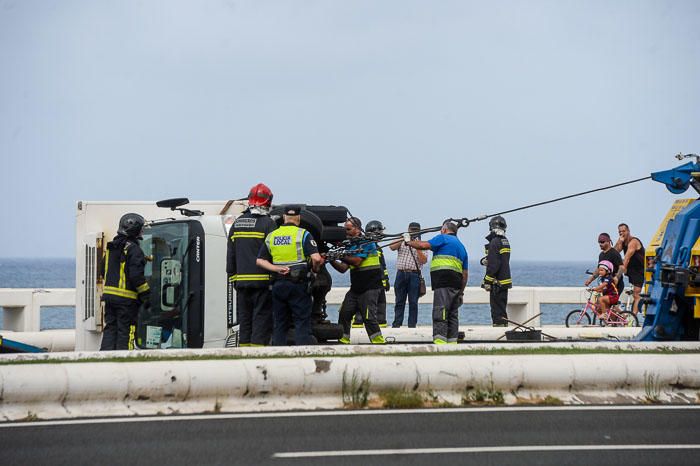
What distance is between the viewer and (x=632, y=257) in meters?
20.6

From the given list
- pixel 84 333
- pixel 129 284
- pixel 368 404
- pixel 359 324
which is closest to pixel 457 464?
pixel 368 404

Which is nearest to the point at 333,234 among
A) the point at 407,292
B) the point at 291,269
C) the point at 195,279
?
the point at 291,269

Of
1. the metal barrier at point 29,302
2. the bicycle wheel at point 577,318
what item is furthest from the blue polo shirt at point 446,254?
the metal barrier at point 29,302

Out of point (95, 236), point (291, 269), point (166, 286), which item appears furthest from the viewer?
point (95, 236)

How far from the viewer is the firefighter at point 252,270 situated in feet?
43.8

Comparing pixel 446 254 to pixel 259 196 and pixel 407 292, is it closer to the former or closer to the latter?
pixel 259 196

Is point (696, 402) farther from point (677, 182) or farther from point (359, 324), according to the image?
point (359, 324)

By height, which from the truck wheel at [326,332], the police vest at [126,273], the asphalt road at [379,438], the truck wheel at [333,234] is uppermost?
the truck wheel at [333,234]

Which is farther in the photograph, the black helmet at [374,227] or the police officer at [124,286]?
the black helmet at [374,227]

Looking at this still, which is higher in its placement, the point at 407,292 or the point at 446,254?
the point at 446,254

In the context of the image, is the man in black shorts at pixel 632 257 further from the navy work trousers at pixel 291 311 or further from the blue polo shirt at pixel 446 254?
the navy work trousers at pixel 291 311

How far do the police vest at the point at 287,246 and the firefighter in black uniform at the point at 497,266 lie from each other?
6651 millimetres

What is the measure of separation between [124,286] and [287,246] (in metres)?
2.16

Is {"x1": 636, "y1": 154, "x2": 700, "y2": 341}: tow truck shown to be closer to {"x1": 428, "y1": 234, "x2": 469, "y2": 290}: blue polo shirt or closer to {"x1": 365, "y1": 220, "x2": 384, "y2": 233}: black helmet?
{"x1": 428, "y1": 234, "x2": 469, "y2": 290}: blue polo shirt
